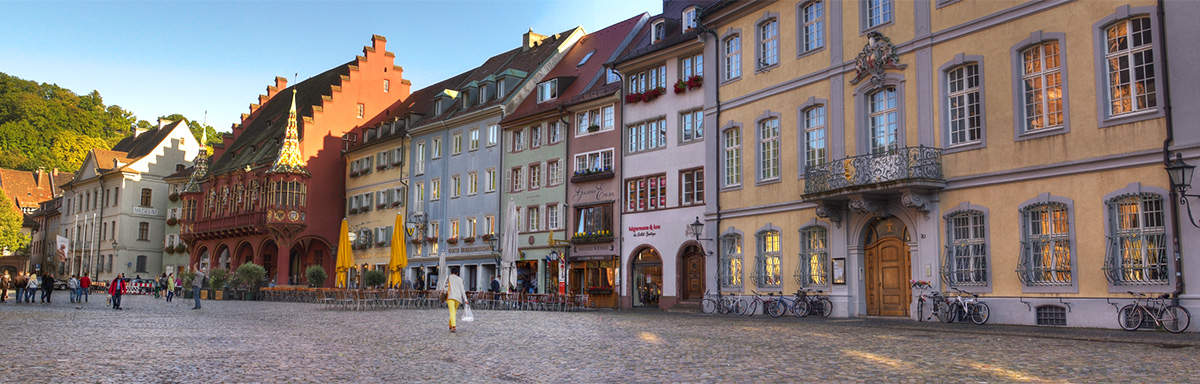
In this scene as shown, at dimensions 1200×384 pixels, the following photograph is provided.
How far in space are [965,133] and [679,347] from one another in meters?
12.2

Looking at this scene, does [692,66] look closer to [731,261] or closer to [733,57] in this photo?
[733,57]

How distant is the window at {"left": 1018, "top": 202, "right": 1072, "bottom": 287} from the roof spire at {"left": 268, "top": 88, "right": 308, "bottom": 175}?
42.4m

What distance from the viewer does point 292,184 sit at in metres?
55.3

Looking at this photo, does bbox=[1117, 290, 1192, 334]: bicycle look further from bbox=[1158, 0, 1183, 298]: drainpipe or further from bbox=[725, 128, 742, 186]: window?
bbox=[725, 128, 742, 186]: window

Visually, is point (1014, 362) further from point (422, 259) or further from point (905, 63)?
point (422, 259)

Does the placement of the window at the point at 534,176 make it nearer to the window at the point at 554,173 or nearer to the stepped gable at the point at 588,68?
the window at the point at 554,173

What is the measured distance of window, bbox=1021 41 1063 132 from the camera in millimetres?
21594

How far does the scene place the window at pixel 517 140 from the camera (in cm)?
4415

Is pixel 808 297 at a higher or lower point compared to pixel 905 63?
lower

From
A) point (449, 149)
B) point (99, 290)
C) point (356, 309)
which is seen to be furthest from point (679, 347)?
point (99, 290)

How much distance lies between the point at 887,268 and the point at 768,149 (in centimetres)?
555

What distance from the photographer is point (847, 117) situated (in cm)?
2678

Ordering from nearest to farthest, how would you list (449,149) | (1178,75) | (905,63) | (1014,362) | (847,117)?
(1014,362) < (1178,75) < (905,63) < (847,117) < (449,149)

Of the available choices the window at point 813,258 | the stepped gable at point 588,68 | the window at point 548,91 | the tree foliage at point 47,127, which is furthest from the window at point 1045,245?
the tree foliage at point 47,127
